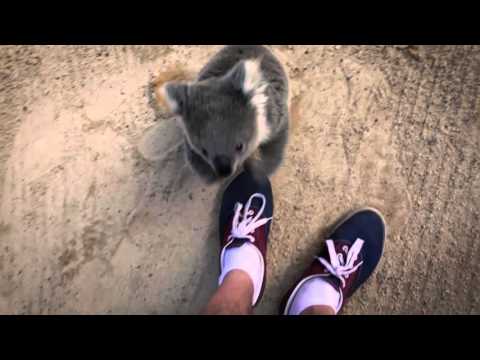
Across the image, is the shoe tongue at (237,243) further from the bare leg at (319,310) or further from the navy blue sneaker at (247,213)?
the bare leg at (319,310)

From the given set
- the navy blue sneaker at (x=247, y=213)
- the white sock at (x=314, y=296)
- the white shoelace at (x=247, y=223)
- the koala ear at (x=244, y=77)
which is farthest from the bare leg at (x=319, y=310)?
the koala ear at (x=244, y=77)

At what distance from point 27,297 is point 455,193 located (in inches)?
93.1

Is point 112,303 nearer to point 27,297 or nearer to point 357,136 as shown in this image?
point 27,297

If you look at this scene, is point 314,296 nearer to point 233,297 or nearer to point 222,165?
point 233,297

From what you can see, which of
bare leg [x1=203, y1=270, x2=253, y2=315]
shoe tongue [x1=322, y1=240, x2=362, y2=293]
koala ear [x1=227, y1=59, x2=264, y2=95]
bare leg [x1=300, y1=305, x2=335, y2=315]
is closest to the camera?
koala ear [x1=227, y1=59, x2=264, y2=95]

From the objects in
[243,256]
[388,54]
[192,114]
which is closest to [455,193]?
[388,54]

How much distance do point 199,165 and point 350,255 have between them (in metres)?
0.94

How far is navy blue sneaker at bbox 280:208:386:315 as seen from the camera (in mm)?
1999

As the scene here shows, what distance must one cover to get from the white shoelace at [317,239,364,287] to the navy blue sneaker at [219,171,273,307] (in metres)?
0.34

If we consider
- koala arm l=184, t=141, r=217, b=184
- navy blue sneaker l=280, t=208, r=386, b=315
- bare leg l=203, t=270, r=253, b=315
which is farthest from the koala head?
navy blue sneaker l=280, t=208, r=386, b=315

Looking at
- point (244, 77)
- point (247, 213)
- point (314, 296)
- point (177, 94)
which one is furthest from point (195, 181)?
point (314, 296)

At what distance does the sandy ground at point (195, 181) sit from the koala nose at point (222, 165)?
48 centimetres

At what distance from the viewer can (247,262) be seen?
1.97 m

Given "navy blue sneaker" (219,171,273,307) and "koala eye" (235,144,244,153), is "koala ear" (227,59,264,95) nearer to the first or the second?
"koala eye" (235,144,244,153)
